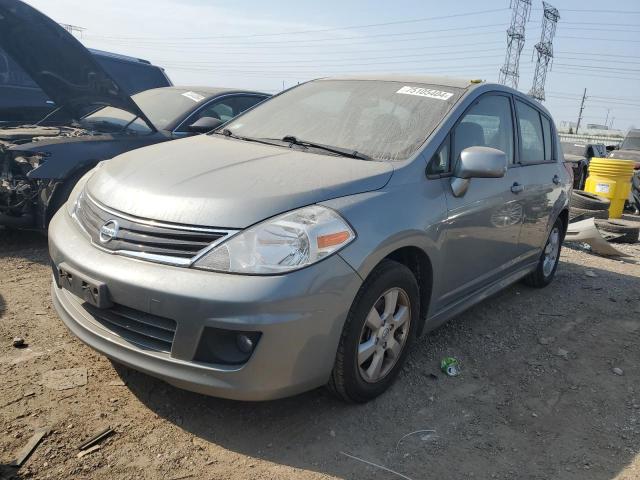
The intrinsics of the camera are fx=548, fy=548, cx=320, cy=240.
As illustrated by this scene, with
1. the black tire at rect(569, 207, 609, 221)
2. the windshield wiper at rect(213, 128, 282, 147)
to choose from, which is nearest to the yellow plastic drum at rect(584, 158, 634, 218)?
the black tire at rect(569, 207, 609, 221)

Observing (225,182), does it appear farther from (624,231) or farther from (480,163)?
(624,231)

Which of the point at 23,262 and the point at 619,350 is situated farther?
the point at 23,262

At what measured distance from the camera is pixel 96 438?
94.6 inches

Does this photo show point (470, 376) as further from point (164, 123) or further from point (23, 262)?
point (164, 123)

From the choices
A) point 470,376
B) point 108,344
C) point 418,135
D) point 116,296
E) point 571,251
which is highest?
point 418,135

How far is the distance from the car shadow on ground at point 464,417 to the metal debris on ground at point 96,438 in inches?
9.7

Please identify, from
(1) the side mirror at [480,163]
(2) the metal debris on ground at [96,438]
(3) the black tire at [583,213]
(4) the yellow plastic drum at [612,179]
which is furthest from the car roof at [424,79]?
(4) the yellow plastic drum at [612,179]

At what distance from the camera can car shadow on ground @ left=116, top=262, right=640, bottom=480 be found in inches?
98.6

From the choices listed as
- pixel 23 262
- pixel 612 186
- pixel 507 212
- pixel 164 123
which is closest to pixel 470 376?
pixel 507 212

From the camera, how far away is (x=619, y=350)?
4.03 m

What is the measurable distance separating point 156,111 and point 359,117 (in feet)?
10.9

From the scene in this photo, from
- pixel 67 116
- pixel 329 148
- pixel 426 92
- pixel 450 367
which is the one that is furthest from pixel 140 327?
pixel 67 116

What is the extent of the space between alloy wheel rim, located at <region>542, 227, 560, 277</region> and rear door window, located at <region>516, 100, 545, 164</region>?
2.97 feet

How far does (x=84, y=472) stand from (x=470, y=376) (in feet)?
7.29
